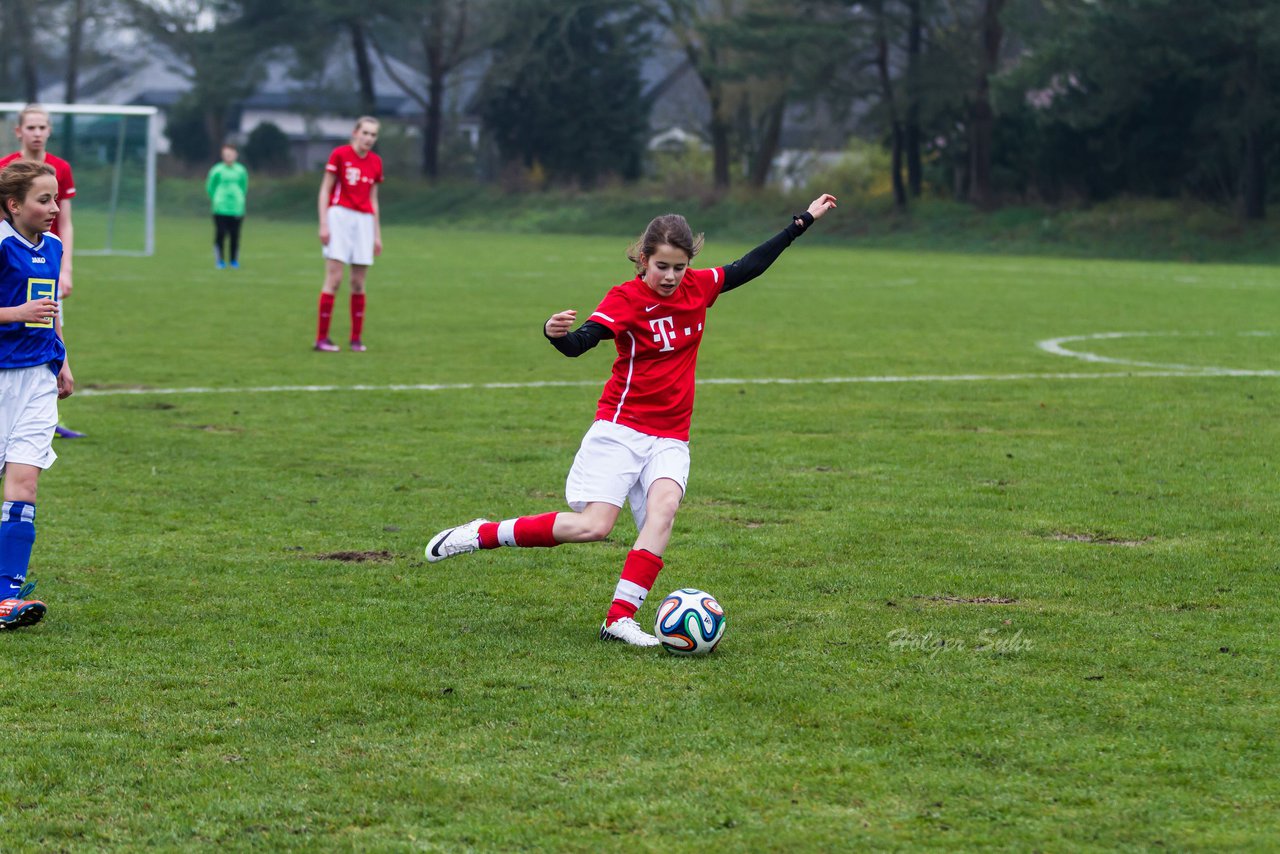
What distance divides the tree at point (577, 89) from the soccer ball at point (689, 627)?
58.6 metres

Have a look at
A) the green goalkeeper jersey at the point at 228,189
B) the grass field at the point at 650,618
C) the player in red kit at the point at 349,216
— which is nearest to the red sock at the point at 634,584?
the grass field at the point at 650,618

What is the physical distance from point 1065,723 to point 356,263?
1101 centimetres

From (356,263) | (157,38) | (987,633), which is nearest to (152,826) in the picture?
(987,633)

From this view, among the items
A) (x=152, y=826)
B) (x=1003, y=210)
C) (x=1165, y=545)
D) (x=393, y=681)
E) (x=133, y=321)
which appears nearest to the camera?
(x=152, y=826)

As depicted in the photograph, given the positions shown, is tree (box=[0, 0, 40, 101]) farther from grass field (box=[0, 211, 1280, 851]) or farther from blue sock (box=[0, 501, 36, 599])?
blue sock (box=[0, 501, 36, 599])

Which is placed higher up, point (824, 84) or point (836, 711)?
point (824, 84)

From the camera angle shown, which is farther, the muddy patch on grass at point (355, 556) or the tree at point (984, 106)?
the tree at point (984, 106)

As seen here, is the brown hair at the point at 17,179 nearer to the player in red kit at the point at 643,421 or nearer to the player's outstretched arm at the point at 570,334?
the player's outstretched arm at the point at 570,334

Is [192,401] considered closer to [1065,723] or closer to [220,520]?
[220,520]

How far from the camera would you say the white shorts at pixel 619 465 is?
551 cm

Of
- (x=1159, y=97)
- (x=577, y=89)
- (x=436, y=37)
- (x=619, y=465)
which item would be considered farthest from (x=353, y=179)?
(x=436, y=37)

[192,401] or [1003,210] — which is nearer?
[192,401]

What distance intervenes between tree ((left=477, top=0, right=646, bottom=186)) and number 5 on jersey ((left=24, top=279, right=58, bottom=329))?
57690 mm

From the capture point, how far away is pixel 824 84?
47.5 meters
